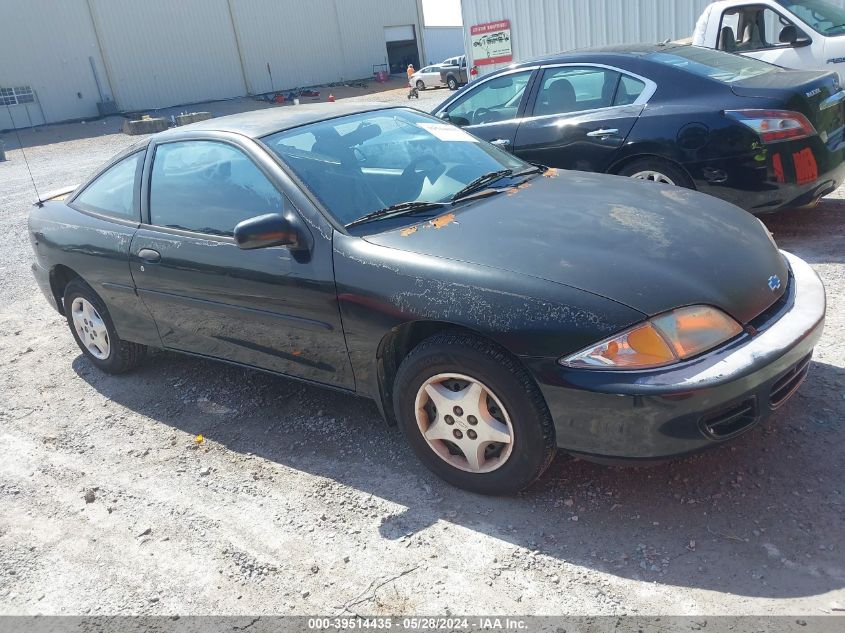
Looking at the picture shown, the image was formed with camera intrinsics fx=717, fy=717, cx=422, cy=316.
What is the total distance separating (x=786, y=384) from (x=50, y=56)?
32930mm

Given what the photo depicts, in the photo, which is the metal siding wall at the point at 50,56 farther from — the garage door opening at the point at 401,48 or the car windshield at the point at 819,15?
the car windshield at the point at 819,15

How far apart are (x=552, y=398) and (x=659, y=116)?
349 cm

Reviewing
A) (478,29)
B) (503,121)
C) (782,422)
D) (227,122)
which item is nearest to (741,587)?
(782,422)

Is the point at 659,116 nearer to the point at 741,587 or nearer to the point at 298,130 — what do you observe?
the point at 298,130

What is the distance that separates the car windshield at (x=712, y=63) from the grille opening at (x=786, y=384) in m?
3.17

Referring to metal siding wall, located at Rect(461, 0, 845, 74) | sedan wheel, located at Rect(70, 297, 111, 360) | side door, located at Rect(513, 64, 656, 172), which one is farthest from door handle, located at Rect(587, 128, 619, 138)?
metal siding wall, located at Rect(461, 0, 845, 74)

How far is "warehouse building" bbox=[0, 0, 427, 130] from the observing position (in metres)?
28.6

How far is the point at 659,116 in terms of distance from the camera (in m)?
5.29

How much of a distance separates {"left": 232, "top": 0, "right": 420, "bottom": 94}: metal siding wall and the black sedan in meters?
33.0

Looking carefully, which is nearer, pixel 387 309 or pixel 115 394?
pixel 387 309

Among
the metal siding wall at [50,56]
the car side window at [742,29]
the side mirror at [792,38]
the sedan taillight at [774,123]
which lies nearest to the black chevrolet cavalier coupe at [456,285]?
the sedan taillight at [774,123]

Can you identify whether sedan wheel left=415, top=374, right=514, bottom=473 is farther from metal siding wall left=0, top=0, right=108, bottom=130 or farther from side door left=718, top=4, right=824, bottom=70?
metal siding wall left=0, top=0, right=108, bottom=130

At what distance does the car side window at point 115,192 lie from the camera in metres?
4.14

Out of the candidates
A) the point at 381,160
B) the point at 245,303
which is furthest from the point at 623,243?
the point at 245,303
